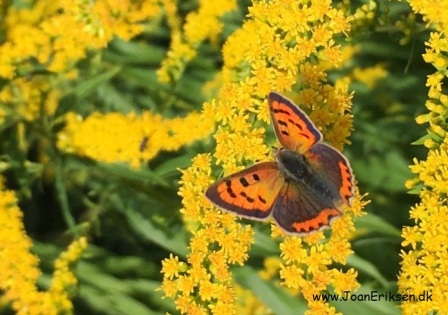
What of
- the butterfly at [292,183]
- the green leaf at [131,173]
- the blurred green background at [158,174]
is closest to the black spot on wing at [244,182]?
the butterfly at [292,183]

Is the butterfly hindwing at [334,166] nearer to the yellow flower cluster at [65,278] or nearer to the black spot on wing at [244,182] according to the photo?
the black spot on wing at [244,182]

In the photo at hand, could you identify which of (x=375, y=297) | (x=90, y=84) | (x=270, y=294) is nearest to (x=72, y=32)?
(x=90, y=84)

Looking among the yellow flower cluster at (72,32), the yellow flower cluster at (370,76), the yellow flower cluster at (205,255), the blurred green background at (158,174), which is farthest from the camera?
the yellow flower cluster at (370,76)

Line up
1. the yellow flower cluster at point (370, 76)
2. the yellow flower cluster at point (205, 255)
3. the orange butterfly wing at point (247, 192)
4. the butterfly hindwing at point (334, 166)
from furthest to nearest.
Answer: the yellow flower cluster at point (370, 76) < the yellow flower cluster at point (205, 255) < the butterfly hindwing at point (334, 166) < the orange butterfly wing at point (247, 192)

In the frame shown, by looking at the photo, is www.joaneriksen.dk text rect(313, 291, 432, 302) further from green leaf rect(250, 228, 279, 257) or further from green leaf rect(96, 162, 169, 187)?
green leaf rect(96, 162, 169, 187)

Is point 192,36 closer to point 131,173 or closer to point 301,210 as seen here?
point 131,173
